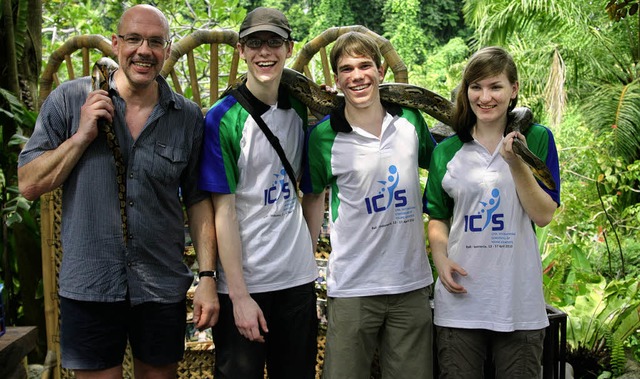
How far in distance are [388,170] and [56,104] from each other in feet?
4.54

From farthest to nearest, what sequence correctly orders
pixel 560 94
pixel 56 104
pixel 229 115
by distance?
pixel 560 94, pixel 229 115, pixel 56 104

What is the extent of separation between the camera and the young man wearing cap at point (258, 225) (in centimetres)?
297

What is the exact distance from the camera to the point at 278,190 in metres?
3.04

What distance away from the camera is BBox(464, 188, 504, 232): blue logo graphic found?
9.86 ft

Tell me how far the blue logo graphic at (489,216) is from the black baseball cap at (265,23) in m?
1.10

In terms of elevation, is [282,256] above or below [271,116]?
below

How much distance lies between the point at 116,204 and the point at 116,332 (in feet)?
1.71

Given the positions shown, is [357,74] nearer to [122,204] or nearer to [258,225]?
[258,225]

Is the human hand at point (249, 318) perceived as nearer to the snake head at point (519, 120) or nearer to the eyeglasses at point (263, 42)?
the eyeglasses at point (263, 42)

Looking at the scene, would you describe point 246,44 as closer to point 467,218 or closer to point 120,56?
point 120,56

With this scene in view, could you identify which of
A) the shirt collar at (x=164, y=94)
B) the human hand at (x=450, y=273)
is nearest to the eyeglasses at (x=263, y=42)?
the shirt collar at (x=164, y=94)

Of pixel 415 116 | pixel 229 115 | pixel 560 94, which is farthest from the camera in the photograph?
pixel 560 94

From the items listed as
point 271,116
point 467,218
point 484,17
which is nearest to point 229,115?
point 271,116

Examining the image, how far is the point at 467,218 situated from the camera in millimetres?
3055
